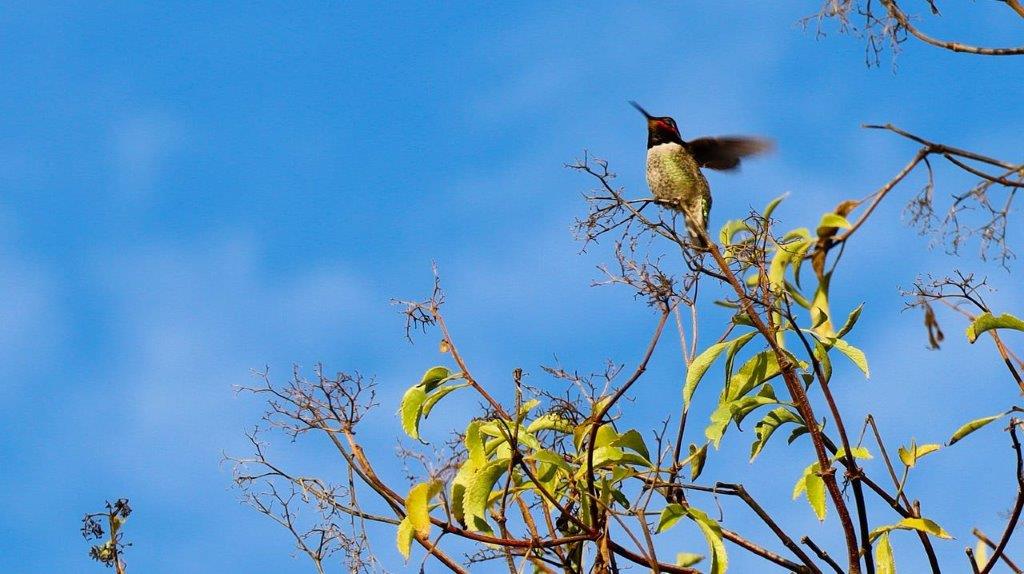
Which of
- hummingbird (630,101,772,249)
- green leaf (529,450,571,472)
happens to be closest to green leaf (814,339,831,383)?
green leaf (529,450,571,472)

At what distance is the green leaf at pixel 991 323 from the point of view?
225 cm

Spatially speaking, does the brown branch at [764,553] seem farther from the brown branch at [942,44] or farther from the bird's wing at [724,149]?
the bird's wing at [724,149]

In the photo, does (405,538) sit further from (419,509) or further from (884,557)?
(884,557)

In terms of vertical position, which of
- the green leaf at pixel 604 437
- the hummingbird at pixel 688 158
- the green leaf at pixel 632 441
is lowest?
the green leaf at pixel 632 441

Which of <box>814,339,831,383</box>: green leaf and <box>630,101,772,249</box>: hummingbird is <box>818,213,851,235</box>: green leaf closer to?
<box>814,339,831,383</box>: green leaf

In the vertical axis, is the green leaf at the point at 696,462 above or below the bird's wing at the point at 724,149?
below

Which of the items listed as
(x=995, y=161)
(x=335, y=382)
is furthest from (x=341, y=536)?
(x=995, y=161)

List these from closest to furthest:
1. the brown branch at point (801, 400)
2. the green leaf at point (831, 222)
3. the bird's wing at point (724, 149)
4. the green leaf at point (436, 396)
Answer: the green leaf at point (831, 222) < the brown branch at point (801, 400) < the green leaf at point (436, 396) < the bird's wing at point (724, 149)

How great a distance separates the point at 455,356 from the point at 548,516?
39 cm

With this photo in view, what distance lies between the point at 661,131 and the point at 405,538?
4.26 metres

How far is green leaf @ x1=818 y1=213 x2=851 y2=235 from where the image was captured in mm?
1719

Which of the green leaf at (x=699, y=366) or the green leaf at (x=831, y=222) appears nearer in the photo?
the green leaf at (x=831, y=222)

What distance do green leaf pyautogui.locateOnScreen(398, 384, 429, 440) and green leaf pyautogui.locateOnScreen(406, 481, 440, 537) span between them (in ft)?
1.10

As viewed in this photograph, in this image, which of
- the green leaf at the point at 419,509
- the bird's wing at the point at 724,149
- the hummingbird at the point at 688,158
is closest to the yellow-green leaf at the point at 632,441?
the green leaf at the point at 419,509
